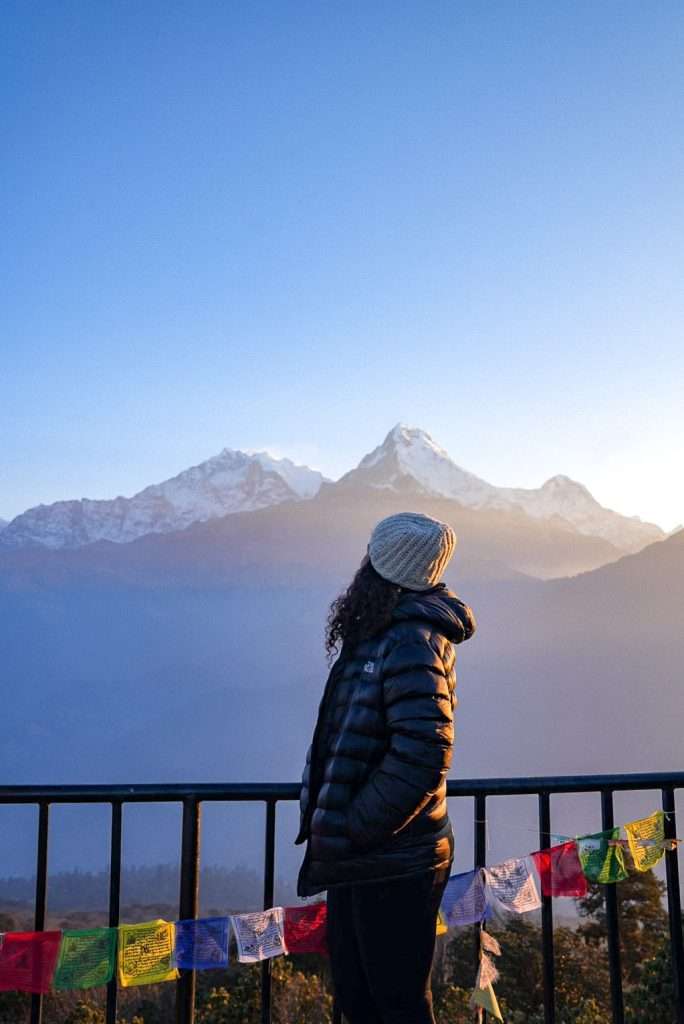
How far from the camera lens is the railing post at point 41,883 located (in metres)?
2.85

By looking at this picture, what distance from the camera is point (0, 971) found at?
9.53ft

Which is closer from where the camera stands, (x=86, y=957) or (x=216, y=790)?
(x=216, y=790)

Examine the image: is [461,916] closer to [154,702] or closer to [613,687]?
[613,687]

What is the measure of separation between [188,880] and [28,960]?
1.99ft

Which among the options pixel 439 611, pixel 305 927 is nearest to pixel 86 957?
pixel 305 927

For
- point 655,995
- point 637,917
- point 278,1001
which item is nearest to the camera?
point 655,995

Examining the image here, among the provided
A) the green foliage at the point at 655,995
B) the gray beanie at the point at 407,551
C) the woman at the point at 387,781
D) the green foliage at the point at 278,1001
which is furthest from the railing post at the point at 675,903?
the green foliage at the point at 278,1001

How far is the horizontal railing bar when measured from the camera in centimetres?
283

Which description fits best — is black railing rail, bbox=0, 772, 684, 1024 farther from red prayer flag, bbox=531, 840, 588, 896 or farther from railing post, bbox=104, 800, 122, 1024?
red prayer flag, bbox=531, 840, 588, 896

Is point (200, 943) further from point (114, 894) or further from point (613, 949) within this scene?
point (613, 949)

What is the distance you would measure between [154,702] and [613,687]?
178 feet

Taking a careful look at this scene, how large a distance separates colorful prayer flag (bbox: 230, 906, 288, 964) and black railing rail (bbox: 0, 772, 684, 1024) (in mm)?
43

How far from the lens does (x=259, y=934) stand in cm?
304

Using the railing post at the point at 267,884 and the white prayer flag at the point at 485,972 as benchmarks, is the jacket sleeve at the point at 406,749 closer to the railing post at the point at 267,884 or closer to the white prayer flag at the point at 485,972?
the railing post at the point at 267,884
